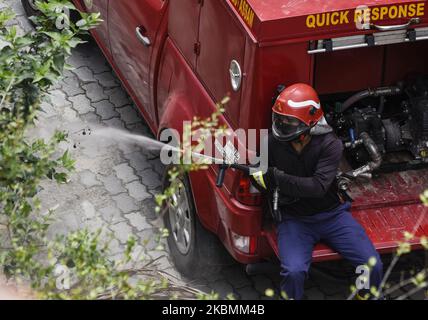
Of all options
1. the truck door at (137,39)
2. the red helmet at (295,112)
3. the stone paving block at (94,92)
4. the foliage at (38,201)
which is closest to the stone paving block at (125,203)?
the truck door at (137,39)

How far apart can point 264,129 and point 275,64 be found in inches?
17.2

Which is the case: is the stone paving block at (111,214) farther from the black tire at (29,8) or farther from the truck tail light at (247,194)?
the black tire at (29,8)

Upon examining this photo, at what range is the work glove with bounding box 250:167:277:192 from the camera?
561cm

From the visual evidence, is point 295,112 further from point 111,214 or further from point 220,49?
point 111,214

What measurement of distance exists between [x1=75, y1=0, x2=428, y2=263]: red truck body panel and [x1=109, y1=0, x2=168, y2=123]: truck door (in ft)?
0.05

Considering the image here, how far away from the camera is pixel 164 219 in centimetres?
684

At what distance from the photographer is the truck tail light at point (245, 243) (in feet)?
19.2

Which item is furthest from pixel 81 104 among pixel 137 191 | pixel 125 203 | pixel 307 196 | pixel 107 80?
pixel 307 196

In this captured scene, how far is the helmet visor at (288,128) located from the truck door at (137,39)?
5.29ft

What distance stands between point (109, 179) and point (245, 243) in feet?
6.99

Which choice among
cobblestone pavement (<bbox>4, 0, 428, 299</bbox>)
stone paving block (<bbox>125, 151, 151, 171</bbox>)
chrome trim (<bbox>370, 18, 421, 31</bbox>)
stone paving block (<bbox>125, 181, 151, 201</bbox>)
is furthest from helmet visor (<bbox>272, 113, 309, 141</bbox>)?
stone paving block (<bbox>125, 151, 151, 171</bbox>)
